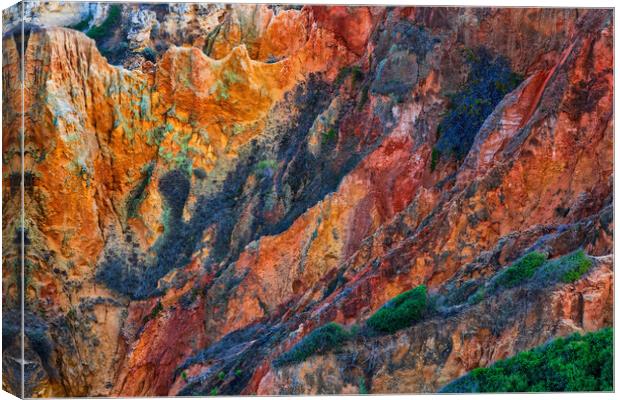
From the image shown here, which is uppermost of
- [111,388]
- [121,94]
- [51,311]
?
[121,94]

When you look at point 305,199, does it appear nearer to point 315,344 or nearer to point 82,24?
point 315,344

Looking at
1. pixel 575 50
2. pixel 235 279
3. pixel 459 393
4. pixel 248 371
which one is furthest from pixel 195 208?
pixel 575 50

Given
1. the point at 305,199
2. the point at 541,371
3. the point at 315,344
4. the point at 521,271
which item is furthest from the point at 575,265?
the point at 305,199

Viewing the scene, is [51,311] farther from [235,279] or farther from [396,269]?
[396,269]

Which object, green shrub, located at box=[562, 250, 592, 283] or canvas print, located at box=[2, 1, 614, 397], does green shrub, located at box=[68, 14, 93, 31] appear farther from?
green shrub, located at box=[562, 250, 592, 283]

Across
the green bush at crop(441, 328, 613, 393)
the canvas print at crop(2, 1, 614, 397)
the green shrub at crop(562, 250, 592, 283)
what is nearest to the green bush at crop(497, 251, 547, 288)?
the canvas print at crop(2, 1, 614, 397)
